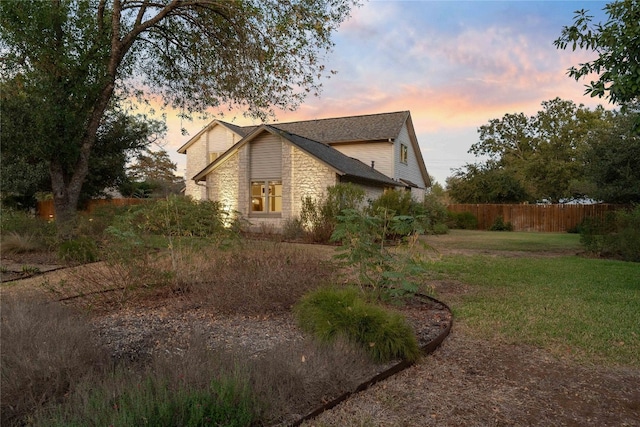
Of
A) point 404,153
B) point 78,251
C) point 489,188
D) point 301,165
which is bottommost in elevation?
point 78,251

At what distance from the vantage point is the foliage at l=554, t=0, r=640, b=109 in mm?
5078

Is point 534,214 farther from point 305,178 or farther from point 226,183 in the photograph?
point 226,183

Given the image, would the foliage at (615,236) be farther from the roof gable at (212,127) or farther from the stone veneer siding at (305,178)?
the roof gable at (212,127)

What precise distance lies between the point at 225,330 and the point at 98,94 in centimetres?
1030

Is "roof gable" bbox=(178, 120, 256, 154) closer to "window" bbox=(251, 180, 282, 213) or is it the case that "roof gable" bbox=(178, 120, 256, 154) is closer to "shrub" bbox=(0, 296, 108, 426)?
"window" bbox=(251, 180, 282, 213)

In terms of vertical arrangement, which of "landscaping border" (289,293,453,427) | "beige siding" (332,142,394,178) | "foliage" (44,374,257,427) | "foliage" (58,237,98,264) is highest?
"beige siding" (332,142,394,178)

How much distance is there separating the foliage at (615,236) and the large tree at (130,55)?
363 inches

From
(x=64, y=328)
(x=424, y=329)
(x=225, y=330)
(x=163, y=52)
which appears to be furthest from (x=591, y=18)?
(x=163, y=52)

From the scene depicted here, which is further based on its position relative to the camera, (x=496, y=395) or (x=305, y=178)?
(x=305, y=178)

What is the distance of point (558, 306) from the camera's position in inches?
228

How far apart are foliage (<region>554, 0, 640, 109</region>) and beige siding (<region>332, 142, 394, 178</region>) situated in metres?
17.6

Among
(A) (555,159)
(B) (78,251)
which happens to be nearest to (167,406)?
(B) (78,251)

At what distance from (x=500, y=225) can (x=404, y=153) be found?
8.30 metres

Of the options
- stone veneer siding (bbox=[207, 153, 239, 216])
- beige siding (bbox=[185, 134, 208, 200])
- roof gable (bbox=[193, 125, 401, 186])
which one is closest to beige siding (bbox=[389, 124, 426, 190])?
roof gable (bbox=[193, 125, 401, 186])
